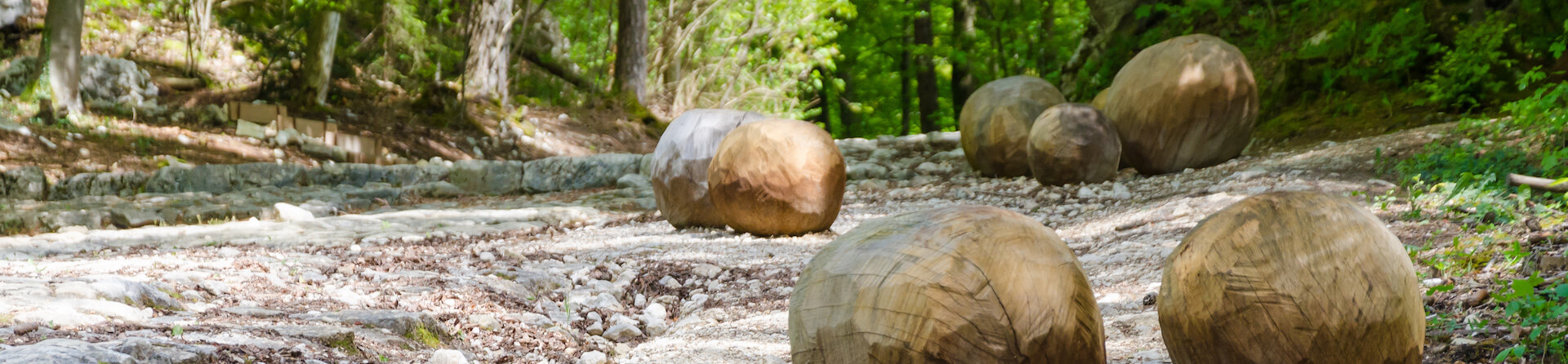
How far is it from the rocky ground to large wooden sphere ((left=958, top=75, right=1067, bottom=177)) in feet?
2.03

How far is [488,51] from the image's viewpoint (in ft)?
45.8

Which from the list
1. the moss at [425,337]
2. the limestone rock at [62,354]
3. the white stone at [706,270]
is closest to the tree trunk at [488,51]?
the white stone at [706,270]

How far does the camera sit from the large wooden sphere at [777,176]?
19.9 ft

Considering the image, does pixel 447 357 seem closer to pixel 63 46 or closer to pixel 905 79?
pixel 63 46

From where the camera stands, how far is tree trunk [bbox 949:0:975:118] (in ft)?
56.3

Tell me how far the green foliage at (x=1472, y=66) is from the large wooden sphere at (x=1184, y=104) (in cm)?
151

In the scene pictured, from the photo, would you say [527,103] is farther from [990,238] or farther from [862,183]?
[990,238]

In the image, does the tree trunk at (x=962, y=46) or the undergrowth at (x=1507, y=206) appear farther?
the tree trunk at (x=962, y=46)

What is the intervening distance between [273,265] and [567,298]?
144cm

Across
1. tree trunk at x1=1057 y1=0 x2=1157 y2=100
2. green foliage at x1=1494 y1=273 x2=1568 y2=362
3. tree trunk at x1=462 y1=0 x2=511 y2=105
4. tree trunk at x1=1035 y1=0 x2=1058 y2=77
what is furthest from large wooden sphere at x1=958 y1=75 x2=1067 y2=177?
A: tree trunk at x1=1035 y1=0 x2=1058 y2=77

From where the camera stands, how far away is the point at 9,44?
548 inches

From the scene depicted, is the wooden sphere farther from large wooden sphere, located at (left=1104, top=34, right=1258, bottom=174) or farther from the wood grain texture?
the wood grain texture

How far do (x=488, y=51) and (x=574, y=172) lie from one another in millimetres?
4077

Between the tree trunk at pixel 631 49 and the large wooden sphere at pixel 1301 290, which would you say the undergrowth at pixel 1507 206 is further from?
the tree trunk at pixel 631 49
